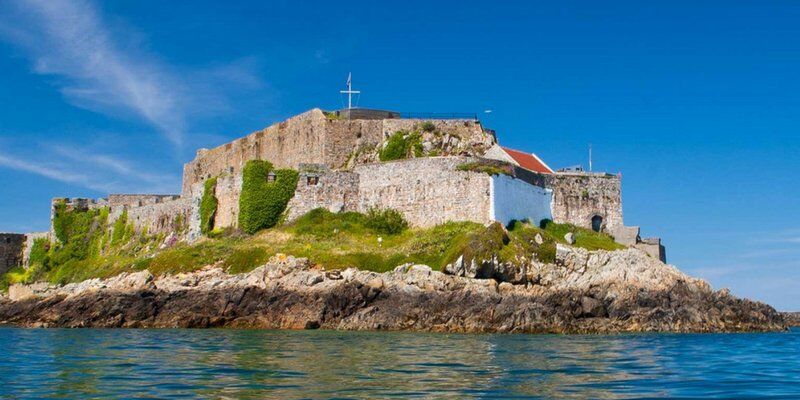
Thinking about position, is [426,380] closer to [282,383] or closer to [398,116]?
[282,383]

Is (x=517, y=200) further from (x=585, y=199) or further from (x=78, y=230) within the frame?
(x=78, y=230)

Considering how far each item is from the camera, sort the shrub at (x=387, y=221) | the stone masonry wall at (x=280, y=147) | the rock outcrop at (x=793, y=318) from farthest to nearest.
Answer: the rock outcrop at (x=793, y=318), the stone masonry wall at (x=280, y=147), the shrub at (x=387, y=221)

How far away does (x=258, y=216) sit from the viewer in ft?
139

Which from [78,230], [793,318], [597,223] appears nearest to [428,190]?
[597,223]

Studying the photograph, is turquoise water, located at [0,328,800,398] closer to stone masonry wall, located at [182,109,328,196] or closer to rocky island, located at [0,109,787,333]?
rocky island, located at [0,109,787,333]

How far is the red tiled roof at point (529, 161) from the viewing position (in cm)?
4481

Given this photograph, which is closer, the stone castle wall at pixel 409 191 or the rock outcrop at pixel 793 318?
the stone castle wall at pixel 409 191

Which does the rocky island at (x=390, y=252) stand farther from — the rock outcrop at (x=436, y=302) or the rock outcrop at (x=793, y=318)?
the rock outcrop at (x=793, y=318)

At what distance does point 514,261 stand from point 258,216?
14.5 m

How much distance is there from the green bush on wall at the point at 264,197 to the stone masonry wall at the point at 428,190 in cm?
364

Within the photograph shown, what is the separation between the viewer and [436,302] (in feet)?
101

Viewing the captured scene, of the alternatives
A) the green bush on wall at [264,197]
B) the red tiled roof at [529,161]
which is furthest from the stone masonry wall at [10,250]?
the red tiled roof at [529,161]

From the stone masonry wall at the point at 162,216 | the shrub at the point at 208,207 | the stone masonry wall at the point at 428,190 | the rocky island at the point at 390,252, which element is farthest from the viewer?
the stone masonry wall at the point at 162,216

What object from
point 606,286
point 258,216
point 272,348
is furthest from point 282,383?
point 258,216
